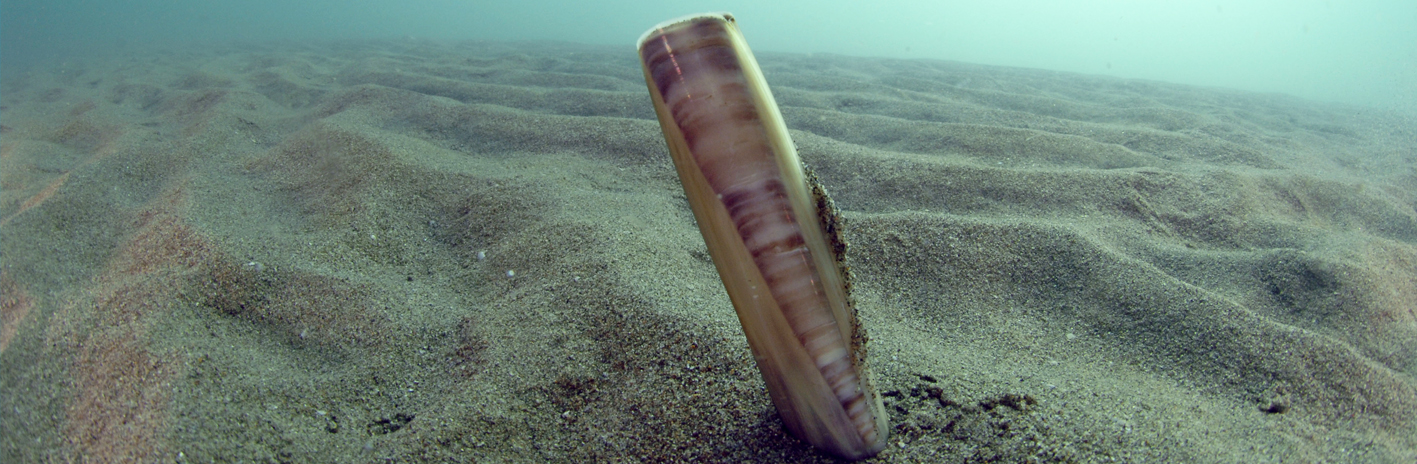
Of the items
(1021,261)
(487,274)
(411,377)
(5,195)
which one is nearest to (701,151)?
(411,377)

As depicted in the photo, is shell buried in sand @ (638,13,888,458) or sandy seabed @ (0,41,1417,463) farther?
sandy seabed @ (0,41,1417,463)

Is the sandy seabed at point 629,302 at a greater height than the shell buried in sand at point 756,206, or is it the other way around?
the shell buried in sand at point 756,206

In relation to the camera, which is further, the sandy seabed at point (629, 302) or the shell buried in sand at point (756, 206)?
the sandy seabed at point (629, 302)

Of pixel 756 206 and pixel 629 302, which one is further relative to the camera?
pixel 629 302

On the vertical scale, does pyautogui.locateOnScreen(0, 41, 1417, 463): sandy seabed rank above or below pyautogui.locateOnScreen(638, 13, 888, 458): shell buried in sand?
below
